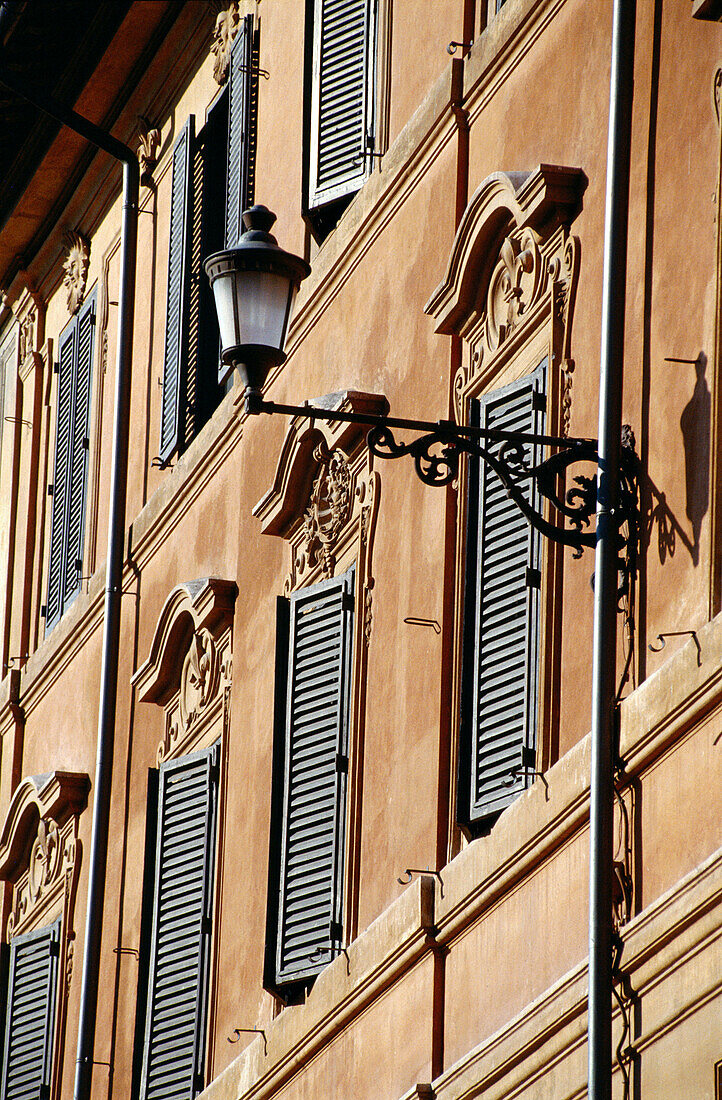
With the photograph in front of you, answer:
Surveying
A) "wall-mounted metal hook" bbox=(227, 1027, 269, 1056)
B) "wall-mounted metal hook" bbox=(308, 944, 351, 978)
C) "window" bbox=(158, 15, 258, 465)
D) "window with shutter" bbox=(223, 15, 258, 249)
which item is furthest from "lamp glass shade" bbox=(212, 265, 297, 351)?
"window" bbox=(158, 15, 258, 465)

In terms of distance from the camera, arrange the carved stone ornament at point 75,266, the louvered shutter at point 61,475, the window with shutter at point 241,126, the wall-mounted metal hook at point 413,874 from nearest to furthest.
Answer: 1. the wall-mounted metal hook at point 413,874
2. the window with shutter at point 241,126
3. the louvered shutter at point 61,475
4. the carved stone ornament at point 75,266

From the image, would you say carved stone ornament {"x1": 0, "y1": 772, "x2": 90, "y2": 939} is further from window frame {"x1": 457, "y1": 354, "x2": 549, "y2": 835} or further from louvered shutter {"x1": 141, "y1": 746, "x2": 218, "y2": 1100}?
window frame {"x1": 457, "y1": 354, "x2": 549, "y2": 835}

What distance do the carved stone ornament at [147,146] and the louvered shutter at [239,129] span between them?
6.22 feet

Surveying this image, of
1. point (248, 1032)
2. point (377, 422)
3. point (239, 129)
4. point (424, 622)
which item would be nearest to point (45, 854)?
point (248, 1032)

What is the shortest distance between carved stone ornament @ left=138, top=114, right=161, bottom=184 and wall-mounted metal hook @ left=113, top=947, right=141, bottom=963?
5283 millimetres

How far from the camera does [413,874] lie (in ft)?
32.0

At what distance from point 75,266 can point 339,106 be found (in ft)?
20.1

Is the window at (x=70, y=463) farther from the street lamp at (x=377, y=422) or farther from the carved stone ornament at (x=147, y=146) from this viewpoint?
the street lamp at (x=377, y=422)

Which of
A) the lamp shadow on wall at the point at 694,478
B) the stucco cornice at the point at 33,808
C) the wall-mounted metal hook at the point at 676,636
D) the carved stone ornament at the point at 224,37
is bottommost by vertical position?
the wall-mounted metal hook at the point at 676,636

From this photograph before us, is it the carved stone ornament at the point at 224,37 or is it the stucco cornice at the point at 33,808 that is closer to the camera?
the carved stone ornament at the point at 224,37

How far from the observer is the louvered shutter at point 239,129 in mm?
13797

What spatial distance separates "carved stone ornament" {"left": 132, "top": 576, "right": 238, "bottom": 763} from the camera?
42.9 feet

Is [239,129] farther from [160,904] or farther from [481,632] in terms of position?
[481,632]

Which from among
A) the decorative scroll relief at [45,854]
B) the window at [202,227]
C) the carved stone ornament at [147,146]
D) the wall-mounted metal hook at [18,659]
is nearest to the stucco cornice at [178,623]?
the window at [202,227]
